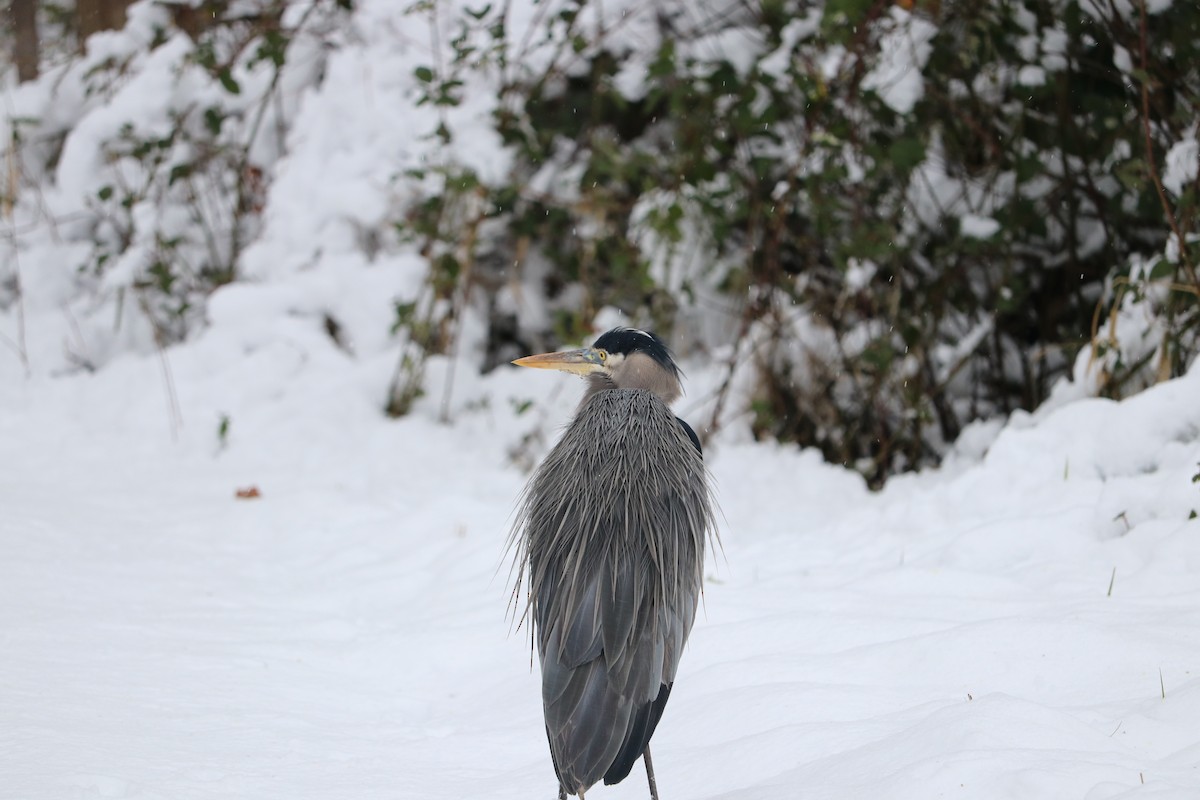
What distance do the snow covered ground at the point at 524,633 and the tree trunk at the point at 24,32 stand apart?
16.0ft

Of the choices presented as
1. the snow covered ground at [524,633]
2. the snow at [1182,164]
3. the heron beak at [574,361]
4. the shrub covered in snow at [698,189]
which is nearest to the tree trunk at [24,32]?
the shrub covered in snow at [698,189]

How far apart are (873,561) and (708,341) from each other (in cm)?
321

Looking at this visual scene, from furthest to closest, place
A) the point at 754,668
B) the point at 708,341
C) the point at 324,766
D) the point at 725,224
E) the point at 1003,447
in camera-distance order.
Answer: the point at 708,341 < the point at 725,224 < the point at 1003,447 < the point at 754,668 < the point at 324,766

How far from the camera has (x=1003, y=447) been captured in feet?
15.3

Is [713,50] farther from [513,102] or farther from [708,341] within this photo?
[708,341]

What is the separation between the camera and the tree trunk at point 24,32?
9.65 meters

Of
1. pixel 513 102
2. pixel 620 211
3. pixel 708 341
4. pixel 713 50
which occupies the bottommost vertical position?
pixel 708 341

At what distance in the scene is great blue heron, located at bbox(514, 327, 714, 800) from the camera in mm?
2350

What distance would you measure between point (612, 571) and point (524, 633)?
1445 millimetres

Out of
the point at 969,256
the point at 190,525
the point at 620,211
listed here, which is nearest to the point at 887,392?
the point at 969,256

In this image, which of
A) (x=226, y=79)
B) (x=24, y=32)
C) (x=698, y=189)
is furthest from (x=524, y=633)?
(x=24, y=32)

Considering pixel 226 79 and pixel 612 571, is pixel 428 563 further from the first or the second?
pixel 226 79

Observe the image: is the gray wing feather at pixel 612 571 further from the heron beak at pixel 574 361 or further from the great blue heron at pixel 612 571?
the heron beak at pixel 574 361

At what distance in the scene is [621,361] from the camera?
10.5ft
